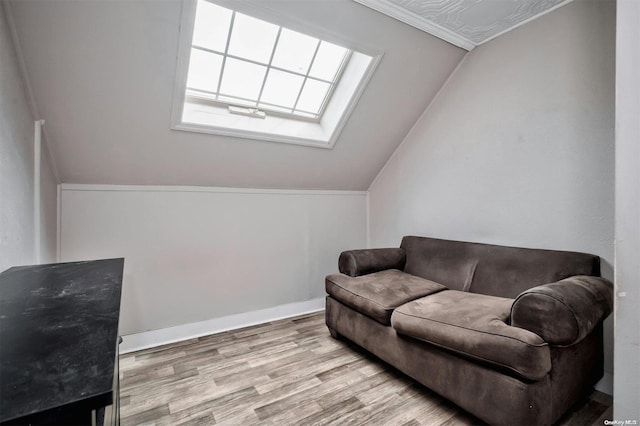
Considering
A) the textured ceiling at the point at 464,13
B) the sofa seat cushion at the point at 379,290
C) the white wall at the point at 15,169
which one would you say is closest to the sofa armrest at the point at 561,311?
the sofa seat cushion at the point at 379,290

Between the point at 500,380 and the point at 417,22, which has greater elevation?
the point at 417,22

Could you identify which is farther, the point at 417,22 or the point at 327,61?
the point at 327,61

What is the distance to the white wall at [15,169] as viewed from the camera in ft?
4.06

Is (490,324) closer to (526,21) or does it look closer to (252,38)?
(526,21)

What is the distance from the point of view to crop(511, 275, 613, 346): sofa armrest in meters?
1.17

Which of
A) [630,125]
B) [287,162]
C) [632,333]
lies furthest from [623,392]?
[287,162]

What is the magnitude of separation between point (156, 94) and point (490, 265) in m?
2.46

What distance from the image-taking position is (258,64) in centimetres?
208

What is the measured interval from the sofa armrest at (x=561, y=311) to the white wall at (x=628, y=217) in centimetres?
12

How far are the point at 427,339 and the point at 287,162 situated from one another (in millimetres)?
1767

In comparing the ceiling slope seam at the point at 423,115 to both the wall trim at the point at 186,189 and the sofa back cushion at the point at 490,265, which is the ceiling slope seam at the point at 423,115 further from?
the sofa back cushion at the point at 490,265

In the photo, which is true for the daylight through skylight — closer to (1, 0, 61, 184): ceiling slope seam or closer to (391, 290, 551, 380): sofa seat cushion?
(1, 0, 61, 184): ceiling slope seam

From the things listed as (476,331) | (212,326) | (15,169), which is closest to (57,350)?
(15,169)

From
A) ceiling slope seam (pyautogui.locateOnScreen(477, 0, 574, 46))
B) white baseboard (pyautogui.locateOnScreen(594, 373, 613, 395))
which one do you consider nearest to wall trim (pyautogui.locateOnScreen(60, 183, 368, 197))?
ceiling slope seam (pyautogui.locateOnScreen(477, 0, 574, 46))
